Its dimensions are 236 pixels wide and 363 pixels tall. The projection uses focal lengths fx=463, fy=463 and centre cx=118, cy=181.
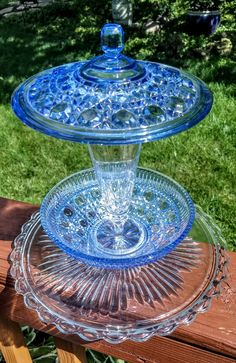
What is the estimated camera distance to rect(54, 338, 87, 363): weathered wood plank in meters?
1.00

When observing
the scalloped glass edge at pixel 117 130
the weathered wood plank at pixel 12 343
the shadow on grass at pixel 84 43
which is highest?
the scalloped glass edge at pixel 117 130

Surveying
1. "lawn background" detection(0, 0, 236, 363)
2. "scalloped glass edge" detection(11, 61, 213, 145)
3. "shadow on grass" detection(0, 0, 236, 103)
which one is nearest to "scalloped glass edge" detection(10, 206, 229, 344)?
"scalloped glass edge" detection(11, 61, 213, 145)

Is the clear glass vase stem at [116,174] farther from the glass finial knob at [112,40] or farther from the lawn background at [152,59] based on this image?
the lawn background at [152,59]

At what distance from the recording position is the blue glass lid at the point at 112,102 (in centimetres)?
72

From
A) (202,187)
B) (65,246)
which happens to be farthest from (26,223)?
(202,187)

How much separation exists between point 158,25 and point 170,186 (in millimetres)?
4345

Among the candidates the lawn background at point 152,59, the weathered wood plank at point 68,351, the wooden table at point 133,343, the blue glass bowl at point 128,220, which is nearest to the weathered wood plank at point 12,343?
the wooden table at point 133,343

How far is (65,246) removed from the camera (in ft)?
2.96

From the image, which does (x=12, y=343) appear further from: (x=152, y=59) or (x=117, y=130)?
(x=152, y=59)

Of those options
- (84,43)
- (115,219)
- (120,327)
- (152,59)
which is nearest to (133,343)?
(120,327)

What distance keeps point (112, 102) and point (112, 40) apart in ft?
0.42

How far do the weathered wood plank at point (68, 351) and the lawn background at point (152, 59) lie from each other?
1.13 m

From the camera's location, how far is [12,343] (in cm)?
107

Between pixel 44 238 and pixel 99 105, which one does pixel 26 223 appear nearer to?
pixel 44 238
